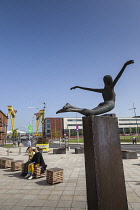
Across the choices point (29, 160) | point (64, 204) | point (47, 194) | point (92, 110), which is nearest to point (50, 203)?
point (64, 204)

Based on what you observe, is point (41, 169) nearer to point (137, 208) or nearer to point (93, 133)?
point (137, 208)

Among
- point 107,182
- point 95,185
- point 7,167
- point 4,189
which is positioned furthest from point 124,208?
point 7,167

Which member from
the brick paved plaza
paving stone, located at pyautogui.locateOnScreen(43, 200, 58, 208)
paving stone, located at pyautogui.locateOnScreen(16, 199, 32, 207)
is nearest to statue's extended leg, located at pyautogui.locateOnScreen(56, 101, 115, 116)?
the brick paved plaza

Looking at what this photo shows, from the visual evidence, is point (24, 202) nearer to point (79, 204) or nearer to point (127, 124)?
point (79, 204)

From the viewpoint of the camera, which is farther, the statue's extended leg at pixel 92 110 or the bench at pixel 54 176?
the bench at pixel 54 176

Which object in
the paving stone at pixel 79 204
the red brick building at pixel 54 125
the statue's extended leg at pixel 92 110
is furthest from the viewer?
the red brick building at pixel 54 125

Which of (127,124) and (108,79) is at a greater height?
(108,79)

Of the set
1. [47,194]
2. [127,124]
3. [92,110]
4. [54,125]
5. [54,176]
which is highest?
[92,110]

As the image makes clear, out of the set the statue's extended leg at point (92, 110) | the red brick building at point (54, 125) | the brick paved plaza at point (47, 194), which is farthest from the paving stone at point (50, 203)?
the red brick building at point (54, 125)

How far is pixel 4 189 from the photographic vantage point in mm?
5844

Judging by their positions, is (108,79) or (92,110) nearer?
(92,110)

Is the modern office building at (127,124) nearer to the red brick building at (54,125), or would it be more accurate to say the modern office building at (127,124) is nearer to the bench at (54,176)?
the red brick building at (54,125)

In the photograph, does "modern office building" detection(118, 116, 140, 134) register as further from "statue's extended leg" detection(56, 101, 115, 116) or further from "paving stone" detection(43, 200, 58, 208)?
"statue's extended leg" detection(56, 101, 115, 116)

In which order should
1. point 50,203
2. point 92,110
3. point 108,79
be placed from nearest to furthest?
point 92,110, point 108,79, point 50,203
